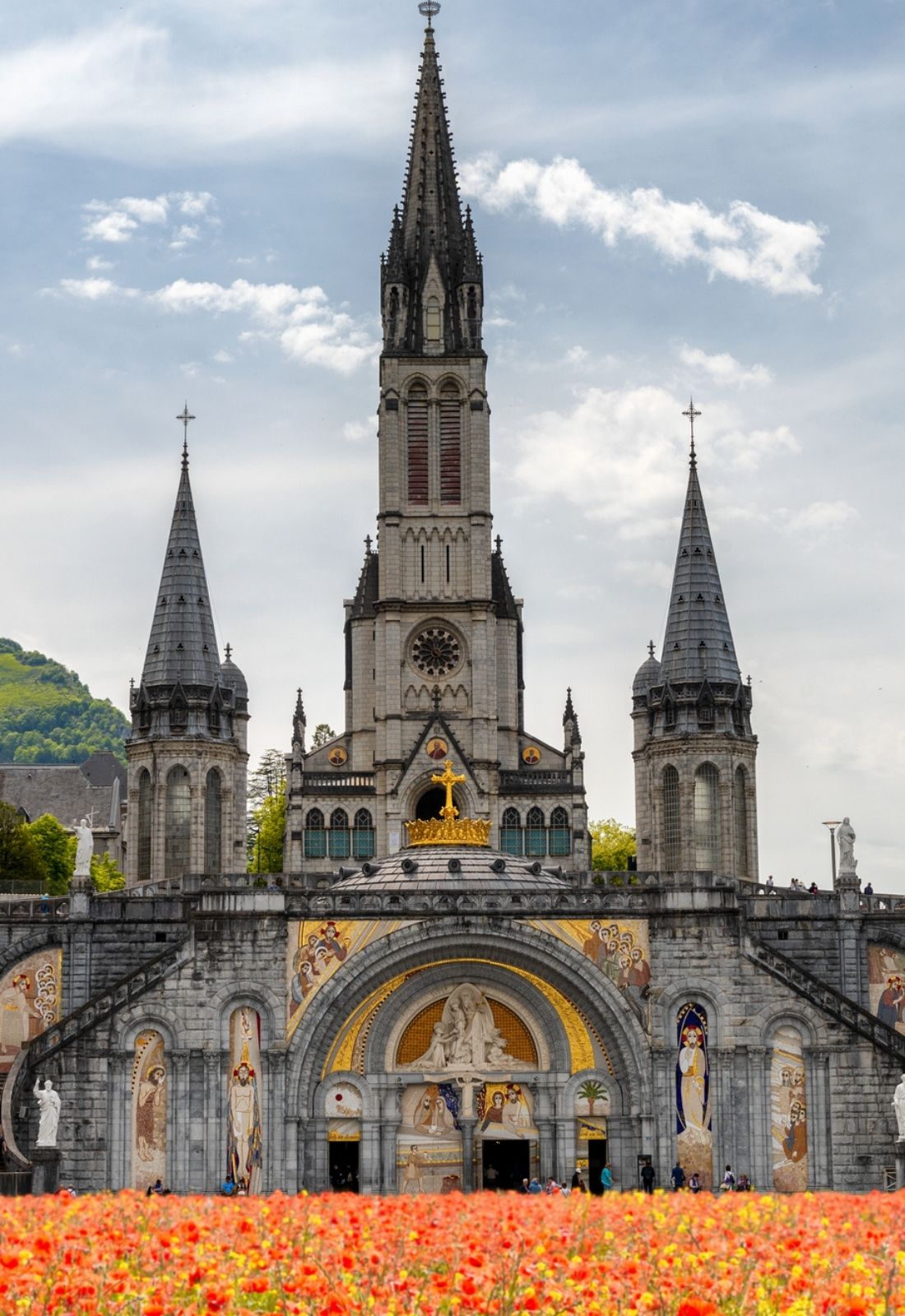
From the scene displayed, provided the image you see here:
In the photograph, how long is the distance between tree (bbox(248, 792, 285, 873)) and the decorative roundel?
581 inches

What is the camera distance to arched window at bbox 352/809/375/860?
9981 cm

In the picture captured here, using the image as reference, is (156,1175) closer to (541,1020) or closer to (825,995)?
(541,1020)

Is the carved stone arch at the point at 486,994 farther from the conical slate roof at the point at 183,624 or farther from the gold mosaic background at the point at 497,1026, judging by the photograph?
the conical slate roof at the point at 183,624

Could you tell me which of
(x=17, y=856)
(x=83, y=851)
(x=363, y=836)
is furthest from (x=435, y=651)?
(x=83, y=851)

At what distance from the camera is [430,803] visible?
4008 inches

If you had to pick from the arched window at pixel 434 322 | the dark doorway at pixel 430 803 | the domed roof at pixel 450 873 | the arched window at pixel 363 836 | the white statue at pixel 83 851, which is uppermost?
the arched window at pixel 434 322

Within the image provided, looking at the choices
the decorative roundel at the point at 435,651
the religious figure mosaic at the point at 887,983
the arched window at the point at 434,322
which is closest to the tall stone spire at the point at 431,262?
the arched window at the point at 434,322

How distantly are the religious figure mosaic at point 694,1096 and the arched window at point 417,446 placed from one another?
54.4 meters

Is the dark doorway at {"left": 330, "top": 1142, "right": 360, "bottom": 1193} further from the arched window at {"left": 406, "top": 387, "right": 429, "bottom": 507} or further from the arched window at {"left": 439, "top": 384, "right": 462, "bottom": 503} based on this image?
the arched window at {"left": 439, "top": 384, "right": 462, "bottom": 503}

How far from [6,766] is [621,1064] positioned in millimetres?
109017

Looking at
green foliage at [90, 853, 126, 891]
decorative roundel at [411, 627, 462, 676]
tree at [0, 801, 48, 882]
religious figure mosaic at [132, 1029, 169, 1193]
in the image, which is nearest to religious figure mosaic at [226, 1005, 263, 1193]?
religious figure mosaic at [132, 1029, 169, 1193]

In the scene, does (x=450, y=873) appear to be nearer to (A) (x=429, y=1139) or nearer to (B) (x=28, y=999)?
(A) (x=429, y=1139)

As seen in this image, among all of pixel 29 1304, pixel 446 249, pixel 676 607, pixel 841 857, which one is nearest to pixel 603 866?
pixel 676 607

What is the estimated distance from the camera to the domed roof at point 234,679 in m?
96.1
